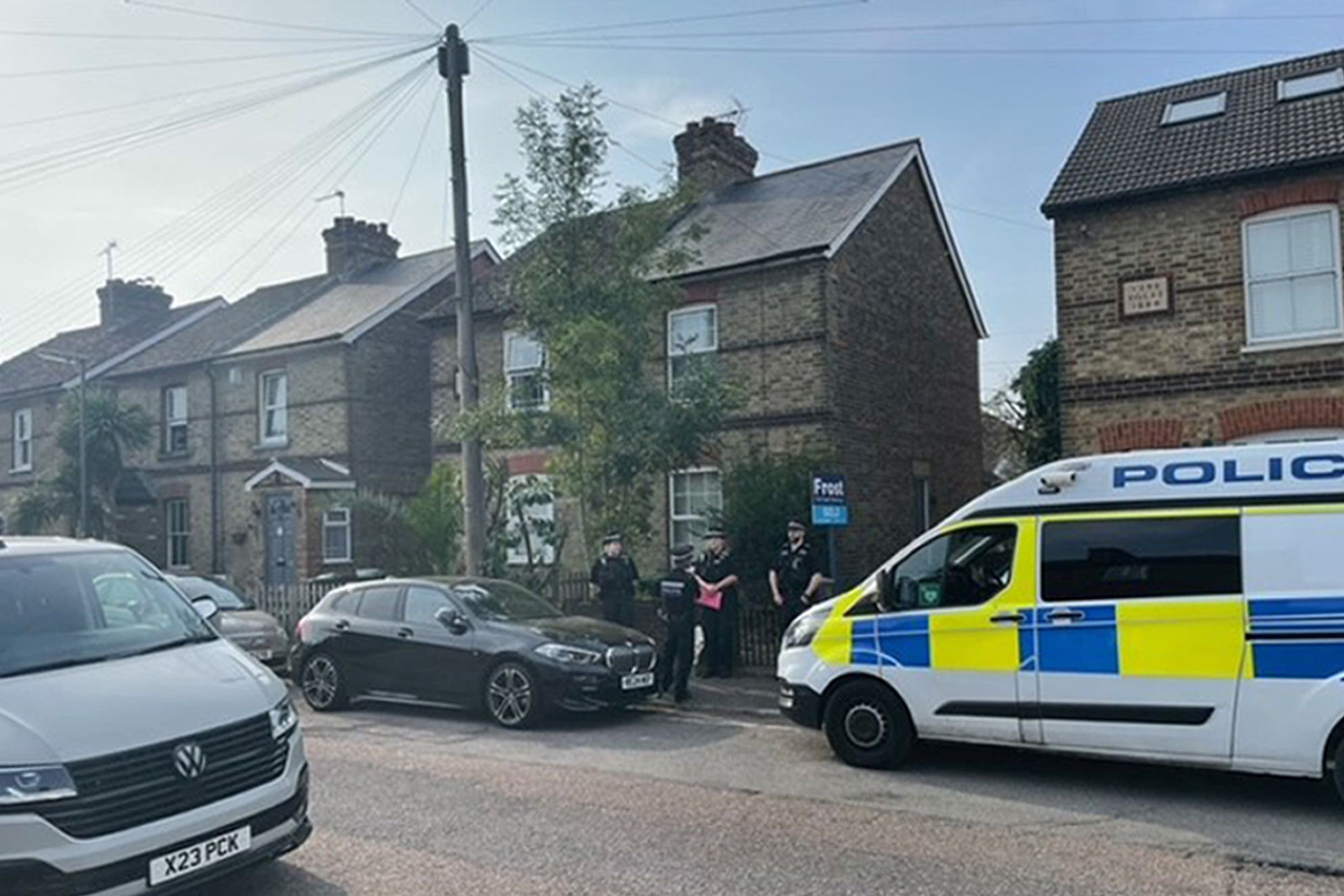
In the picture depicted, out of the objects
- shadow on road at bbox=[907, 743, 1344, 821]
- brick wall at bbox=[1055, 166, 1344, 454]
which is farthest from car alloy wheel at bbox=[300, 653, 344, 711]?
brick wall at bbox=[1055, 166, 1344, 454]

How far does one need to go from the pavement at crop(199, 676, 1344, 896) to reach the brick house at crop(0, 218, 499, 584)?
1474 cm

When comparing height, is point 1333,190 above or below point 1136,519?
above

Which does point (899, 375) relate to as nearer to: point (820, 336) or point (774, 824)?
point (820, 336)

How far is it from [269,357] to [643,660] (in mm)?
17508

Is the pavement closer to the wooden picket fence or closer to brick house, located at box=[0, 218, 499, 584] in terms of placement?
the wooden picket fence

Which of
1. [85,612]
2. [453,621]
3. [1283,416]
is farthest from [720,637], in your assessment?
[85,612]

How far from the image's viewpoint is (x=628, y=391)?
13312 mm

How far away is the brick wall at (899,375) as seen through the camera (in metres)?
17.6

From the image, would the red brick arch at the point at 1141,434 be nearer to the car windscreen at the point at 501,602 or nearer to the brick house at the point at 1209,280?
the brick house at the point at 1209,280

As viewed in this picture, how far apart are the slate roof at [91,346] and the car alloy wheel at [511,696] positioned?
23.4m

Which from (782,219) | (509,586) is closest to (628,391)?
(509,586)

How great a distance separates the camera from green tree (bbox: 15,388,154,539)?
80.1 feet

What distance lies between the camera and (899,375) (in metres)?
19.3

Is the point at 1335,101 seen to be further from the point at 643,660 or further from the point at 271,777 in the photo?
the point at 271,777
